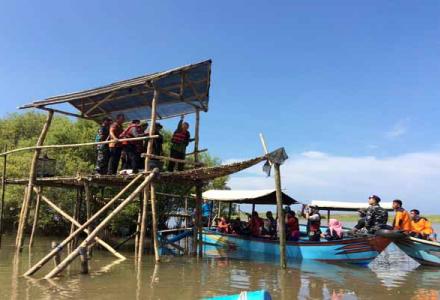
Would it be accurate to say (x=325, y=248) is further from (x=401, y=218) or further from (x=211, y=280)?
(x=211, y=280)

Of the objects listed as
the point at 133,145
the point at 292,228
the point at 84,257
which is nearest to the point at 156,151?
the point at 133,145

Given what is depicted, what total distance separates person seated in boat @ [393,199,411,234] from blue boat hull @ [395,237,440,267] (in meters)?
0.34

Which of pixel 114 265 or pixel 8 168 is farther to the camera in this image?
pixel 8 168

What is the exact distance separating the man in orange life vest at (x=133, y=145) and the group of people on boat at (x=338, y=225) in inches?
224

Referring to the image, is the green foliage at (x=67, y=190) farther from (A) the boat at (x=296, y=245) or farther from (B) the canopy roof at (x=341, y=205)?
(B) the canopy roof at (x=341, y=205)

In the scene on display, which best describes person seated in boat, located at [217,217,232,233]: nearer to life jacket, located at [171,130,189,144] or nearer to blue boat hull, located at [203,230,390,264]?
blue boat hull, located at [203,230,390,264]

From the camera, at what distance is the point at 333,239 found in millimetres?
13906

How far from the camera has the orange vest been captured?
41.9ft

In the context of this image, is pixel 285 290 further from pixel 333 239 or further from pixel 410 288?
pixel 333 239

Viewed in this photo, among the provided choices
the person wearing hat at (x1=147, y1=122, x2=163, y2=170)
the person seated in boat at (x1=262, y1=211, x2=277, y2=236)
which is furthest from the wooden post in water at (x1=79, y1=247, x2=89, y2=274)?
the person seated in boat at (x1=262, y1=211, x2=277, y2=236)

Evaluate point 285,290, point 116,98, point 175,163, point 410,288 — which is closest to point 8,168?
point 116,98

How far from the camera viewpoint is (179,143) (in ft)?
40.3

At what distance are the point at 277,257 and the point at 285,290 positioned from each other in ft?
18.4

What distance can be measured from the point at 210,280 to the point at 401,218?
6166 mm
